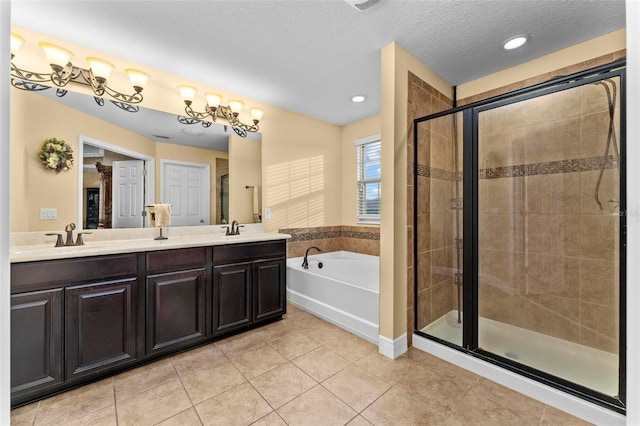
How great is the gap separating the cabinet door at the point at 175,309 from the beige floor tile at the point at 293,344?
632 mm

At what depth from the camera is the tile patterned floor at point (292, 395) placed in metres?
1.50

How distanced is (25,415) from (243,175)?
2.32 meters

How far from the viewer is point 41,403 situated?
160 cm

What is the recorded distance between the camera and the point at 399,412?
5.12 feet

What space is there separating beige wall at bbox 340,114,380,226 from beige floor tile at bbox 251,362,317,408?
7.64 ft

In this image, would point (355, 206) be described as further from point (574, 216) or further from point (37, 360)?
point (37, 360)

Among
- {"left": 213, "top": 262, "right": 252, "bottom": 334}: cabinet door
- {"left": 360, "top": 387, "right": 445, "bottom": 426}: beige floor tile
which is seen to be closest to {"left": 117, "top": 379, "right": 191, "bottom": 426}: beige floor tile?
{"left": 213, "top": 262, "right": 252, "bottom": 334}: cabinet door

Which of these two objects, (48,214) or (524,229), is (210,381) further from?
(524,229)

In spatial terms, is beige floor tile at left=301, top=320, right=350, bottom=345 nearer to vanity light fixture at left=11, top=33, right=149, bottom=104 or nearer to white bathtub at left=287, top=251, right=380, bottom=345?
white bathtub at left=287, top=251, right=380, bottom=345

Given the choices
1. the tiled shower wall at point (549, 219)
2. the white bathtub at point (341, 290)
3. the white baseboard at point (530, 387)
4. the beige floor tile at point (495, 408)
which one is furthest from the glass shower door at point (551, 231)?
the white bathtub at point (341, 290)

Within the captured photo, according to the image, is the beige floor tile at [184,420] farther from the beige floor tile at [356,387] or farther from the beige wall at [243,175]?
the beige wall at [243,175]

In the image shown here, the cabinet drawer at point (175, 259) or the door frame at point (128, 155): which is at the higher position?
the door frame at point (128, 155)

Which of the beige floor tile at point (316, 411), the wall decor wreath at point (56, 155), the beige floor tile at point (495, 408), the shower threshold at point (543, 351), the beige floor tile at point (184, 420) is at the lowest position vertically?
the beige floor tile at point (495, 408)

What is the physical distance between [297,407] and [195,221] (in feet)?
6.18
